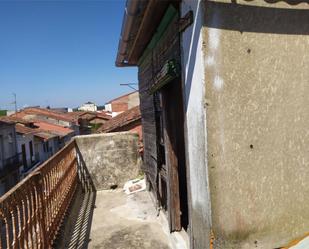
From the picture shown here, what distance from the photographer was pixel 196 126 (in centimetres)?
273

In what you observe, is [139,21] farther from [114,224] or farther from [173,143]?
[114,224]

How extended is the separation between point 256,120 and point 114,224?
3827 millimetres

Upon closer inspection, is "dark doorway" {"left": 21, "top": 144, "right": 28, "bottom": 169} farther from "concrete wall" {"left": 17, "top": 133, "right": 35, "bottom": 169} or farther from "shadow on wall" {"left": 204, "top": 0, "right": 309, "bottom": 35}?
"shadow on wall" {"left": 204, "top": 0, "right": 309, "bottom": 35}

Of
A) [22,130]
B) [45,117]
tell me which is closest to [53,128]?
[45,117]

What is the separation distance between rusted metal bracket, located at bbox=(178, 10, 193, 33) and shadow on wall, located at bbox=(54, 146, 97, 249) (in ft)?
11.2

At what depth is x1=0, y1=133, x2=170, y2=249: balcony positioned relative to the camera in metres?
3.18

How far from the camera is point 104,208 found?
6520mm

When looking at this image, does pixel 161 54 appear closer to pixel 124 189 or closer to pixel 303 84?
pixel 303 84

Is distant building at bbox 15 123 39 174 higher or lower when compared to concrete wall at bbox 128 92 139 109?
lower

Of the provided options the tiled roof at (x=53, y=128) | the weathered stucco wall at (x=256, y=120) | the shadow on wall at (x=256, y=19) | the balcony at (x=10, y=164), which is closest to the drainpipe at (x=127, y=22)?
the shadow on wall at (x=256, y=19)

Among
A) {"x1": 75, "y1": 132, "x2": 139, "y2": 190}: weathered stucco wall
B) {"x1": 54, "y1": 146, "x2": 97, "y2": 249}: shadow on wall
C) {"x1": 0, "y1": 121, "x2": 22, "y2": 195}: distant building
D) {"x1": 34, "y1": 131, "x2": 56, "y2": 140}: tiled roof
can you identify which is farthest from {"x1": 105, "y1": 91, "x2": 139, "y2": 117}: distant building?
{"x1": 54, "y1": 146, "x2": 97, "y2": 249}: shadow on wall

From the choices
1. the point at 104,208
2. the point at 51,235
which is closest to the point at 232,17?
the point at 51,235

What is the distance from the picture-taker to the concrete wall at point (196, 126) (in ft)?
8.28

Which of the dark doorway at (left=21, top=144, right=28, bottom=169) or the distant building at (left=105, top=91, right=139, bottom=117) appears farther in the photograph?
the dark doorway at (left=21, top=144, right=28, bottom=169)
